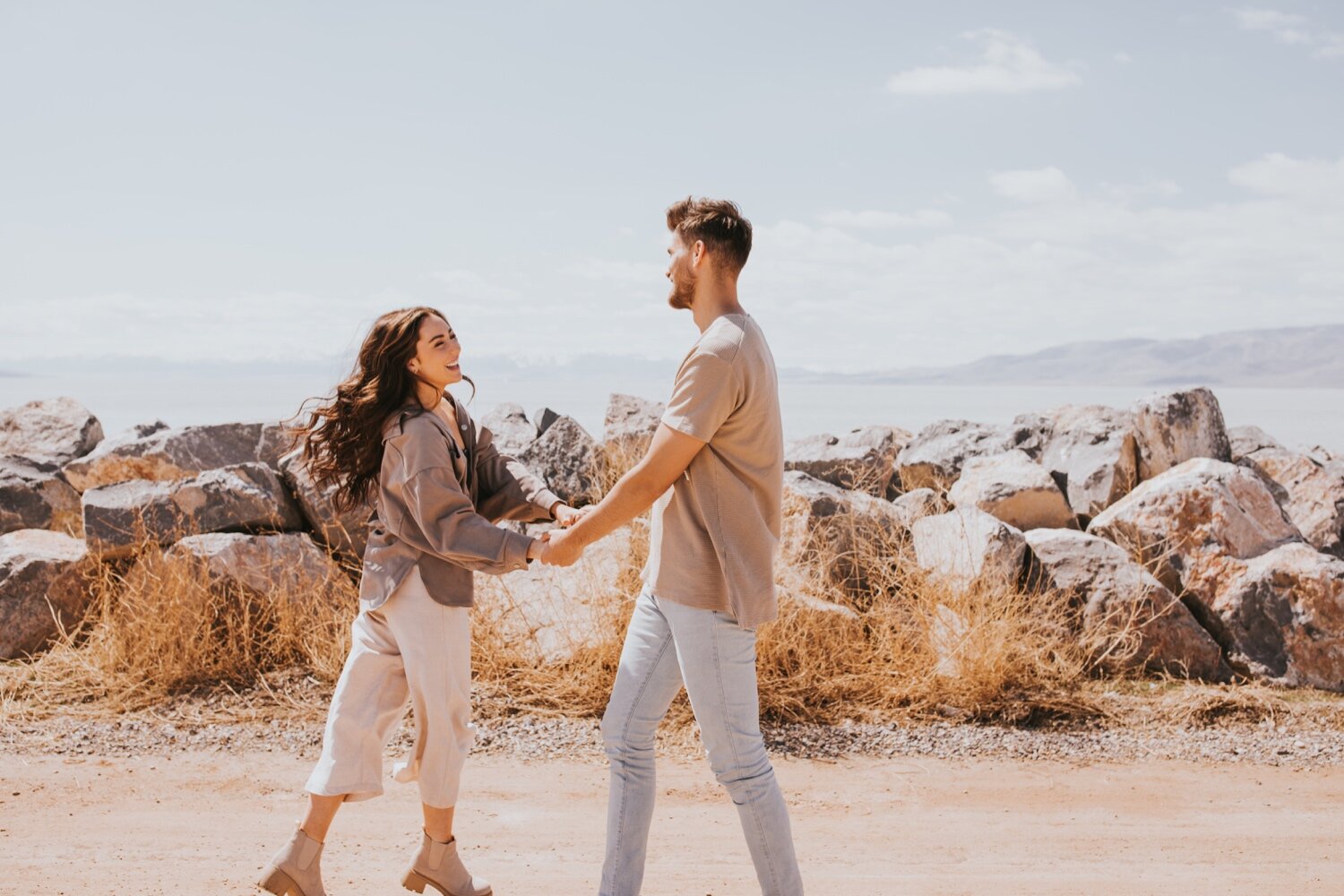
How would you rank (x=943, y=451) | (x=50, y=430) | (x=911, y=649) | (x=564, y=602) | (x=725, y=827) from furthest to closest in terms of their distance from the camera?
(x=50, y=430), (x=943, y=451), (x=564, y=602), (x=911, y=649), (x=725, y=827)

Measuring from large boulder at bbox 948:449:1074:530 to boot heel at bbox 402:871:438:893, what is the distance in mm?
4951

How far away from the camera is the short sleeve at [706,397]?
307 cm

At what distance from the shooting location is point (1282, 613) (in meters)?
6.72

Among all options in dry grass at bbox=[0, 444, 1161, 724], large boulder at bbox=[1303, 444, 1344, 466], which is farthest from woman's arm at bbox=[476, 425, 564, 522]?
large boulder at bbox=[1303, 444, 1344, 466]

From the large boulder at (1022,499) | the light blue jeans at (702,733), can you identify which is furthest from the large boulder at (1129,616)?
the light blue jeans at (702,733)

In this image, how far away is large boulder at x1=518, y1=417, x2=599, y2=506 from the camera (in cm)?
795

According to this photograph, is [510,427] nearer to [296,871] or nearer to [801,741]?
[801,741]

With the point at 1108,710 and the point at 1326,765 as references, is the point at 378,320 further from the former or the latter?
the point at 1326,765

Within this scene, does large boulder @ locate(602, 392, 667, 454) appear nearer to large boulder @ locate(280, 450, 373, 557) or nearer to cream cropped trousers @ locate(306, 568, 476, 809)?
large boulder @ locate(280, 450, 373, 557)

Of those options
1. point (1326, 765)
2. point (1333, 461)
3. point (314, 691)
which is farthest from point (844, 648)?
point (1333, 461)

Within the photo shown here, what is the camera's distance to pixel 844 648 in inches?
245

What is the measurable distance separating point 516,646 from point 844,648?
179 centimetres

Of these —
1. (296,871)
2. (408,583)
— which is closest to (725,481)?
(408,583)

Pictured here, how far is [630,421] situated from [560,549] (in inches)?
191
